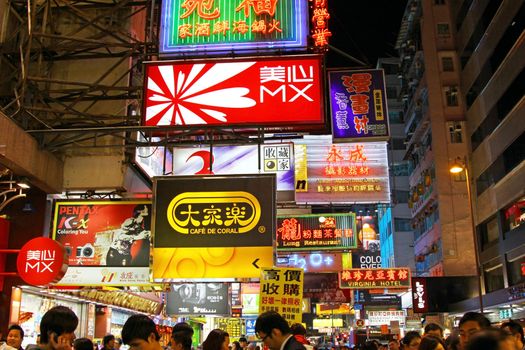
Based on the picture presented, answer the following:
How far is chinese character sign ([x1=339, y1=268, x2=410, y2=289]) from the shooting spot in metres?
27.5

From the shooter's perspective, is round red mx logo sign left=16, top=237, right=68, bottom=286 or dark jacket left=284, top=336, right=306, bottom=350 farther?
round red mx logo sign left=16, top=237, right=68, bottom=286

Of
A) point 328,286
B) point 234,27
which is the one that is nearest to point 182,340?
point 234,27

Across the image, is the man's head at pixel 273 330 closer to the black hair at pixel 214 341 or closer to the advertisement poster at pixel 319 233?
the black hair at pixel 214 341

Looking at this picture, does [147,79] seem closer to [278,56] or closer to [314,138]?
[278,56]

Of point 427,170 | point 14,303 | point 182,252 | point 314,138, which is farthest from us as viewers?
point 427,170

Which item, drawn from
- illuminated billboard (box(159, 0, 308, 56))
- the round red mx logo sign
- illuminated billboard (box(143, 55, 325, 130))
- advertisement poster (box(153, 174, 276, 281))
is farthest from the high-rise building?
the round red mx logo sign

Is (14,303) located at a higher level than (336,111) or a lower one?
lower

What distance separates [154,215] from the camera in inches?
426

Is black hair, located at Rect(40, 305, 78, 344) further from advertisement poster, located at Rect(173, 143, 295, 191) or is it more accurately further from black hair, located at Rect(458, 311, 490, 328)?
advertisement poster, located at Rect(173, 143, 295, 191)

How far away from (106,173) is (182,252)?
9.12 ft

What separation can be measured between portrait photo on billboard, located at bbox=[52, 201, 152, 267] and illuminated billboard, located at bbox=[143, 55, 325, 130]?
2067mm

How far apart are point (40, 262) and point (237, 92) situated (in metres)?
4.52

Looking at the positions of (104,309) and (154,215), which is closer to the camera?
Result: (154,215)

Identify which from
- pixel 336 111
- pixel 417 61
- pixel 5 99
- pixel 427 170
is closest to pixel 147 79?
pixel 5 99
